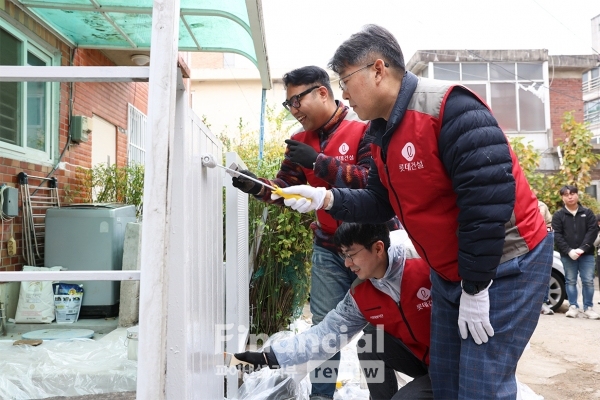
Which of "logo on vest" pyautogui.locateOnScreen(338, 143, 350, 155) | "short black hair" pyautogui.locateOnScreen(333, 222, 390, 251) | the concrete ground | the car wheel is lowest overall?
the car wheel

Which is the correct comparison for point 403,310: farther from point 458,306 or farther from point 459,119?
point 459,119

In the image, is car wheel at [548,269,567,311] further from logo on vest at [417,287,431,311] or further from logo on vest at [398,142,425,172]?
logo on vest at [398,142,425,172]

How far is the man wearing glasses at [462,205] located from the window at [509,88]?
1547 centimetres

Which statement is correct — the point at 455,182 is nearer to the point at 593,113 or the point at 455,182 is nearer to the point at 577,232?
the point at 577,232

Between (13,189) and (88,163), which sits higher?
(88,163)

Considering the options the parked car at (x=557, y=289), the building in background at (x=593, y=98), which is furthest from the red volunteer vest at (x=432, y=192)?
the building in background at (x=593, y=98)

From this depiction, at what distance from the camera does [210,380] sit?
2.22 m

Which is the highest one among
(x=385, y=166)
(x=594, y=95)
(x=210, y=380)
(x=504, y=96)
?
(x=594, y=95)

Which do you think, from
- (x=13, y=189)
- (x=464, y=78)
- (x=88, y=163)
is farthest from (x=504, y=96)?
(x=13, y=189)

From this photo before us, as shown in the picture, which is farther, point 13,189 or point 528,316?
point 13,189

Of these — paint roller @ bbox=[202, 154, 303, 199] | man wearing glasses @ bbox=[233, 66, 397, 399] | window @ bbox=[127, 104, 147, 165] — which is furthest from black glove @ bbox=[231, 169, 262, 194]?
window @ bbox=[127, 104, 147, 165]

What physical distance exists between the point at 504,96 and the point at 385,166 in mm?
16117

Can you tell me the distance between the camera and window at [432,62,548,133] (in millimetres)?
16500

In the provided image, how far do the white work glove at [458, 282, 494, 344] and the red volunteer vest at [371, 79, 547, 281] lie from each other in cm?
14
